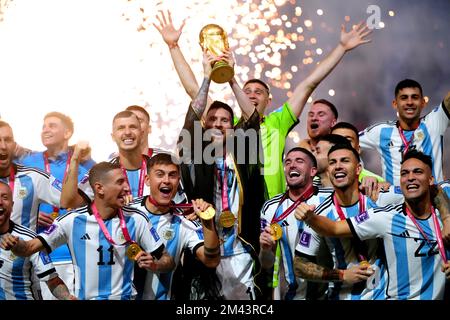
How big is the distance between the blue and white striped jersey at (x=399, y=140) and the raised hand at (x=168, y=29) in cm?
116

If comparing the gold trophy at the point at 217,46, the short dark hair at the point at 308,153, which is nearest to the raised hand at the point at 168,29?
the gold trophy at the point at 217,46

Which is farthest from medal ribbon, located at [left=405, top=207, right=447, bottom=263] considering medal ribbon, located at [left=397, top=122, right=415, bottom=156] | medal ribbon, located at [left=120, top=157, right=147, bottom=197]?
medal ribbon, located at [left=120, top=157, right=147, bottom=197]

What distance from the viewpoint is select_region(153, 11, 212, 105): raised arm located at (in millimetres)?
5570

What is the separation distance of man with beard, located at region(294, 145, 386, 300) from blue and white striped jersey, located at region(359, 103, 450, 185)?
47 cm

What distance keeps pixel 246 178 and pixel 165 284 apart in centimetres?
72

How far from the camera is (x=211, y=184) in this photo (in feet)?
17.9

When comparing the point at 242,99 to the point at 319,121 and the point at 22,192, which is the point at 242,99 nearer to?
the point at 319,121

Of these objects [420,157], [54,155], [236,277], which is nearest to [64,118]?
[54,155]

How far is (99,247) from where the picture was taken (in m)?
5.16

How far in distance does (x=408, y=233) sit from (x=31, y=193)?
1.96m

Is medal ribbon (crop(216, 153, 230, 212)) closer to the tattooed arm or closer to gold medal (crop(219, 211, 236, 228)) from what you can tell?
gold medal (crop(219, 211, 236, 228))

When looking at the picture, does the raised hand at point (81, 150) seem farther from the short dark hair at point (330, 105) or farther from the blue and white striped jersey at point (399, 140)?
the blue and white striped jersey at point (399, 140)

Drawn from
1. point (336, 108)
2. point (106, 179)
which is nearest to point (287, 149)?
point (336, 108)

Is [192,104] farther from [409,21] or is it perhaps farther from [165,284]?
[409,21]
